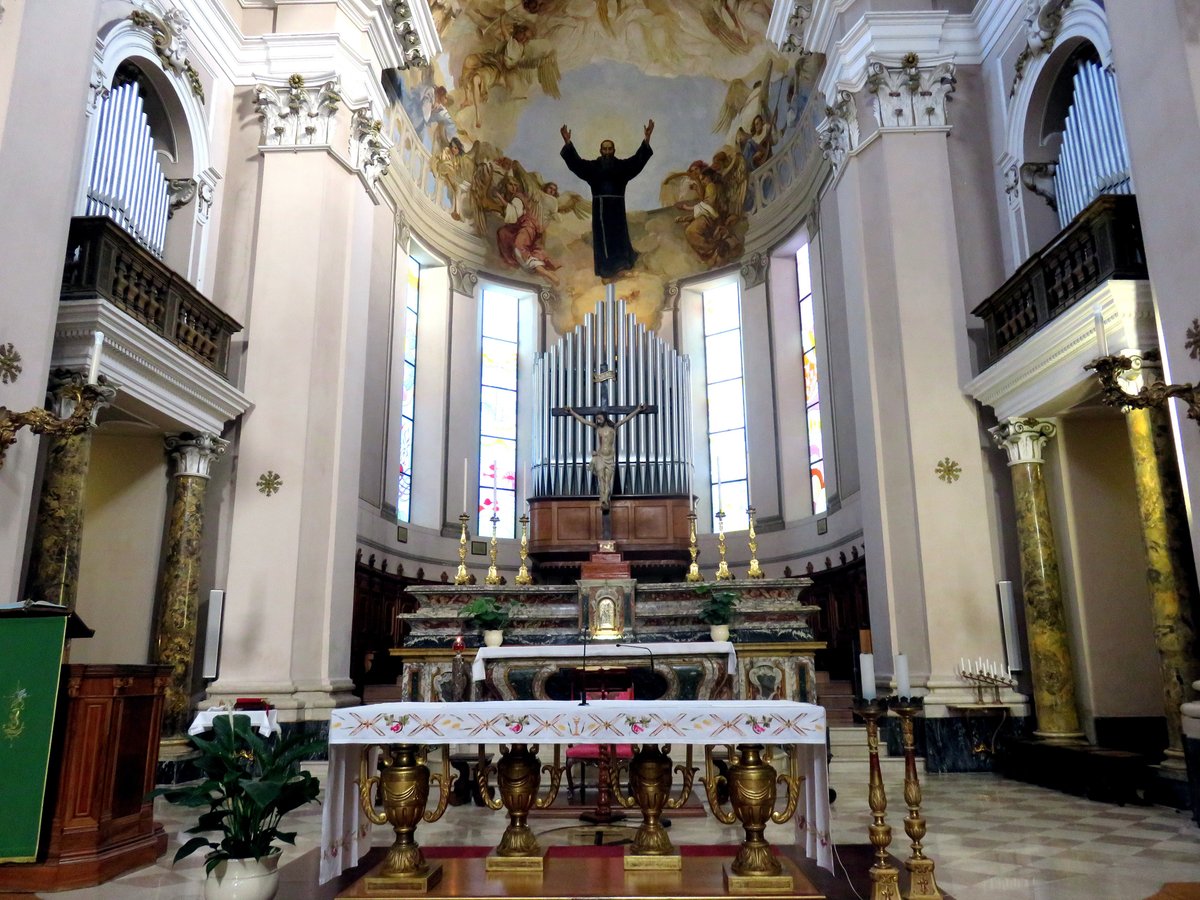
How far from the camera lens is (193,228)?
33.5 ft

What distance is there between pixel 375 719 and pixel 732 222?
1358 centimetres

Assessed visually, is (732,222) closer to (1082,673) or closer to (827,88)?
(827,88)

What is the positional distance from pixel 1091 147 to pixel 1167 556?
174 inches

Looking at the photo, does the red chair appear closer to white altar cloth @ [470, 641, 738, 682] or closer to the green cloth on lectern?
white altar cloth @ [470, 641, 738, 682]

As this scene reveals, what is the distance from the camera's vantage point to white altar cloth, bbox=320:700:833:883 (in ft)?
14.4

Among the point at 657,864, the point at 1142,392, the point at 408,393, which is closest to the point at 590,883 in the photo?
the point at 657,864

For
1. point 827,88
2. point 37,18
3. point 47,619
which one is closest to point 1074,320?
point 827,88

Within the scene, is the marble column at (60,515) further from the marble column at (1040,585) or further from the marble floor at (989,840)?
the marble column at (1040,585)

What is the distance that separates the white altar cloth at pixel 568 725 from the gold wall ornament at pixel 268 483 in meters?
5.93

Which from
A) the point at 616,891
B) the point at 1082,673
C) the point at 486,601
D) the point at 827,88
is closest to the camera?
the point at 616,891

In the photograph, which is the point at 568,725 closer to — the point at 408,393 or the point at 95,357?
the point at 95,357

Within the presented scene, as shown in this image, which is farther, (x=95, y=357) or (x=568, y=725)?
(x=95, y=357)

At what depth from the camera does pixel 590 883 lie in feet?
14.7

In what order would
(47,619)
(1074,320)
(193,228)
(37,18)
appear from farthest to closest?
(193,228) < (1074,320) < (37,18) < (47,619)
